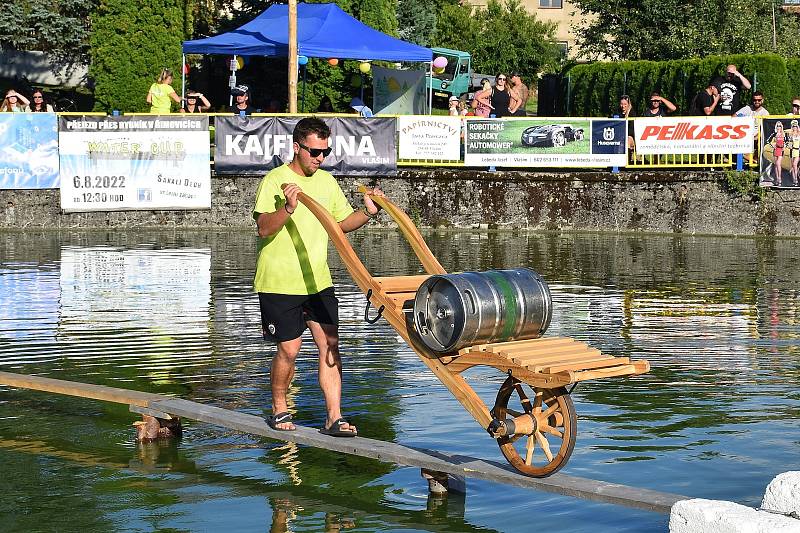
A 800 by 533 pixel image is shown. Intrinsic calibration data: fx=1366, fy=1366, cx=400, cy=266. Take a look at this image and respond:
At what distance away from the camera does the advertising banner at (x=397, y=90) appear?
3319cm

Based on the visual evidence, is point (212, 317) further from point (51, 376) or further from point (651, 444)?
point (651, 444)

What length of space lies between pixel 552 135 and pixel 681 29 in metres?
15.9

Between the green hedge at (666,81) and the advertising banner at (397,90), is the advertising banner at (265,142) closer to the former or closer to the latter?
the green hedge at (666,81)

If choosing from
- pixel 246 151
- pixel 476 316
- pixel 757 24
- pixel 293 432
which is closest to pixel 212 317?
pixel 293 432

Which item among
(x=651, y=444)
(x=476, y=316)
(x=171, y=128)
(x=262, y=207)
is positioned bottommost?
(x=651, y=444)

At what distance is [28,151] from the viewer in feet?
78.5

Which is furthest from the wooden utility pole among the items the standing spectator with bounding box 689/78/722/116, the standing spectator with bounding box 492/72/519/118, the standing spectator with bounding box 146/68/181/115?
the standing spectator with bounding box 689/78/722/116

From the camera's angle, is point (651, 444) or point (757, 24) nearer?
point (651, 444)

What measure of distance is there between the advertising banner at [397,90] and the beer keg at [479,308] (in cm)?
2606

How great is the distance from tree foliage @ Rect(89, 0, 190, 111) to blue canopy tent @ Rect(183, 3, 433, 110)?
2.78 meters

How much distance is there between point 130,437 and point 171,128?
16.3m

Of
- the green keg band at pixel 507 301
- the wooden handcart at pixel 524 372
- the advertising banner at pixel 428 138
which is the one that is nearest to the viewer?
the wooden handcart at pixel 524 372

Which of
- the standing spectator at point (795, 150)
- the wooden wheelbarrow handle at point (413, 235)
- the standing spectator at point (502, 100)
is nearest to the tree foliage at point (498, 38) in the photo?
the standing spectator at point (502, 100)

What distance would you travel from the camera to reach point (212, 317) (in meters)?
13.9
